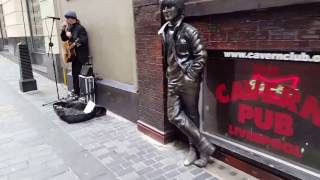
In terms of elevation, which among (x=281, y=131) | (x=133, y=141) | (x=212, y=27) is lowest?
(x=133, y=141)

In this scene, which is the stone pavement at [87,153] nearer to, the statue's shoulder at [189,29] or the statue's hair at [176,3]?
the statue's shoulder at [189,29]

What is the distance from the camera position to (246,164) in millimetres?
3418

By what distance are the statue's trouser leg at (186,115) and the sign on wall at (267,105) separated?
344 mm

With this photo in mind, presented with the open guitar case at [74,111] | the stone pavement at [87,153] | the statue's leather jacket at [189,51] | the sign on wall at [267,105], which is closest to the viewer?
the sign on wall at [267,105]

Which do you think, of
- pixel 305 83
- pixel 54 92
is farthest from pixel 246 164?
pixel 54 92

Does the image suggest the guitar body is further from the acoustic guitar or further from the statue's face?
the statue's face

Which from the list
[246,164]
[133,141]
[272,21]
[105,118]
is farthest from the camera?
[105,118]

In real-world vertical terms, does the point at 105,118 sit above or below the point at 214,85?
below

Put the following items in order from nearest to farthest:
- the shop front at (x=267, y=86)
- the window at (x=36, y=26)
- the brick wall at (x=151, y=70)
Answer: the shop front at (x=267, y=86)
the brick wall at (x=151, y=70)
the window at (x=36, y=26)

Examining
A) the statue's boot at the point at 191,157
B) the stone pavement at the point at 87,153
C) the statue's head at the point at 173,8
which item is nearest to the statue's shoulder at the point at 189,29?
the statue's head at the point at 173,8

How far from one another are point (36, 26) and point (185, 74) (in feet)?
31.0

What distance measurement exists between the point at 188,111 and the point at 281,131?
111 centimetres

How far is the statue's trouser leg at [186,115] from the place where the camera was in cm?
360

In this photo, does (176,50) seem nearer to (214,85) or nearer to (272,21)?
(214,85)
